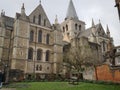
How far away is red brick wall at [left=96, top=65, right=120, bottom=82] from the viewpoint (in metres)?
30.8

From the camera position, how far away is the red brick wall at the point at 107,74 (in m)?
30.8

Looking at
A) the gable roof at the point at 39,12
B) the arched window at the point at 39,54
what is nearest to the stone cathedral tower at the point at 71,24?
the gable roof at the point at 39,12

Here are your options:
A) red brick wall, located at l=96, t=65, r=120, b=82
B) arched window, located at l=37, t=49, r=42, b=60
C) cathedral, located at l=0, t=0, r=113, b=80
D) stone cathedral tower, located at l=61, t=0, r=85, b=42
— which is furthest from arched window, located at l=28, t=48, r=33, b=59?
stone cathedral tower, located at l=61, t=0, r=85, b=42

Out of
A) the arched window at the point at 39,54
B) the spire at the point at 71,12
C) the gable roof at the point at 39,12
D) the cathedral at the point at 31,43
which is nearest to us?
the cathedral at the point at 31,43

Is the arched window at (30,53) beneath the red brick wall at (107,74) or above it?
above

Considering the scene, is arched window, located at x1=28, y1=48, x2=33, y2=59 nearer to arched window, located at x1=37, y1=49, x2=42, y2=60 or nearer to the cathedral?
the cathedral

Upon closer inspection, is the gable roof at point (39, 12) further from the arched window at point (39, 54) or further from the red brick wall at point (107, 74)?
the red brick wall at point (107, 74)

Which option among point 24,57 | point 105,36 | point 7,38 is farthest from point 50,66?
point 105,36

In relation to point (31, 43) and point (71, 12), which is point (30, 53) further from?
point (71, 12)

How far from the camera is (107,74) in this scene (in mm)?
32750

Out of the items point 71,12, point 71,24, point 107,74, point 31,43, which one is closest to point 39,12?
point 31,43

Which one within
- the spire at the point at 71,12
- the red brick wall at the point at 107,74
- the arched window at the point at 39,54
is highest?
the spire at the point at 71,12

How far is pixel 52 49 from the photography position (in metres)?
52.6

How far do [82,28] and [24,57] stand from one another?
2016 inches
